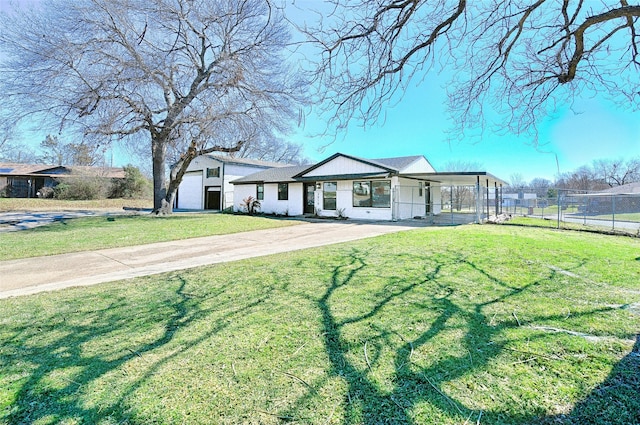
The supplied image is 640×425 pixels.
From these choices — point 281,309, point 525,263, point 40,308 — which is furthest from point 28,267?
point 525,263

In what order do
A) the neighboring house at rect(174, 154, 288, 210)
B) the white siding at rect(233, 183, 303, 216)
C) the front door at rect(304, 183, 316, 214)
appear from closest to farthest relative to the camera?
the front door at rect(304, 183, 316, 214), the white siding at rect(233, 183, 303, 216), the neighboring house at rect(174, 154, 288, 210)

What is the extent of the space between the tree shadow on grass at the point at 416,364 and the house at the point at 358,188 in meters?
11.9

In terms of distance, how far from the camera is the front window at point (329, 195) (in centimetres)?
1848

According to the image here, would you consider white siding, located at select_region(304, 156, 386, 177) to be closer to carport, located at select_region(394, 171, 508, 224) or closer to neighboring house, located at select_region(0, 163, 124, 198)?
carport, located at select_region(394, 171, 508, 224)

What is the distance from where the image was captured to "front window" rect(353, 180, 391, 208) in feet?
54.2

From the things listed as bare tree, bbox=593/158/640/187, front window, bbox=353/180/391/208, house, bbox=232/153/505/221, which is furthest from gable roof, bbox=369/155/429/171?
bare tree, bbox=593/158/640/187

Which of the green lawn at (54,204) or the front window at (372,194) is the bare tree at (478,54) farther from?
the green lawn at (54,204)

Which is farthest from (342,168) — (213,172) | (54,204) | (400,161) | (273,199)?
Answer: (54,204)

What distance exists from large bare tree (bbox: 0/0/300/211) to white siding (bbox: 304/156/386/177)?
3.59 metres

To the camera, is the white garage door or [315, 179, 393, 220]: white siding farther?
the white garage door

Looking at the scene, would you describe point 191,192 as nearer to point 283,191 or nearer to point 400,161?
point 283,191

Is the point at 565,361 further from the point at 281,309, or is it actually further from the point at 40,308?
the point at 40,308

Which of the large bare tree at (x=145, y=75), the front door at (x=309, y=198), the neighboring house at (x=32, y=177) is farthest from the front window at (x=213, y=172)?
the neighboring house at (x=32, y=177)

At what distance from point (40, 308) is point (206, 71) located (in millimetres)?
16083
